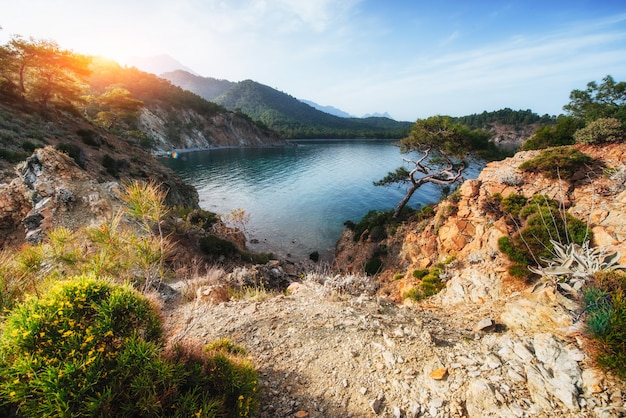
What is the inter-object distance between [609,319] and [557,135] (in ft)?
44.0

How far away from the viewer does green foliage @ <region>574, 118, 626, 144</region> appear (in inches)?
387

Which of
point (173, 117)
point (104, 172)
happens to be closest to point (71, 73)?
point (104, 172)

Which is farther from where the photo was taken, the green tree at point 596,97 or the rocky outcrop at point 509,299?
the green tree at point 596,97

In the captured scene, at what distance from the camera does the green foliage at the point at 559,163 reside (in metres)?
9.48

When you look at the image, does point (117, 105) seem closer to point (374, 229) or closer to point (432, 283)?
point (374, 229)

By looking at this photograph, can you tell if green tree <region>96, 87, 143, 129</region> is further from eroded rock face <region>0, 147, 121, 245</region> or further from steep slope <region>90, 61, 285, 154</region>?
eroded rock face <region>0, 147, 121, 245</region>

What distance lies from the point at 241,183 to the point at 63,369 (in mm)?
43088

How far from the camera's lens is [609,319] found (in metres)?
3.22

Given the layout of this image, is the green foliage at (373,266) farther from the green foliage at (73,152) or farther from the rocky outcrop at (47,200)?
the green foliage at (73,152)

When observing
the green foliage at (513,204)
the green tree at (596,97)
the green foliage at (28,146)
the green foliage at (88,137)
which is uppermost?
the green tree at (596,97)

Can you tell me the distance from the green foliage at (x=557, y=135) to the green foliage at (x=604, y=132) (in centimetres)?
128

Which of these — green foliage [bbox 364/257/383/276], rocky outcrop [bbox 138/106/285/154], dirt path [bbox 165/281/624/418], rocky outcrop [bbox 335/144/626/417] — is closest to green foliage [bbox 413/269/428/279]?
rocky outcrop [bbox 335/144/626/417]

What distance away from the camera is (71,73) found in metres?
24.9

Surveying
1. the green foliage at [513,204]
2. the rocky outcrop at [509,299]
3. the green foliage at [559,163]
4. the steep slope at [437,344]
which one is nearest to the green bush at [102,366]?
the steep slope at [437,344]
